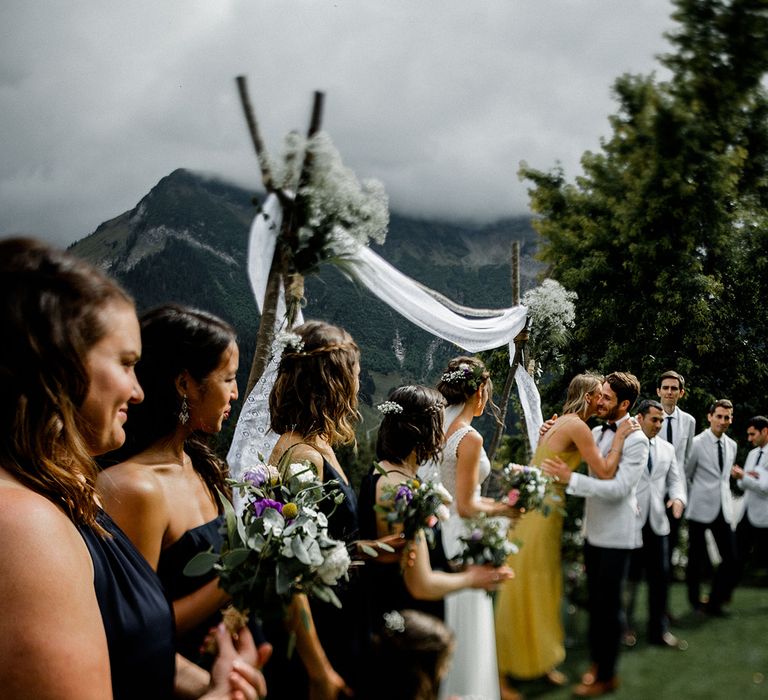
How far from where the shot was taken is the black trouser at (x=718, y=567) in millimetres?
1718

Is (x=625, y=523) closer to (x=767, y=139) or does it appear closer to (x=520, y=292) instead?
(x=520, y=292)

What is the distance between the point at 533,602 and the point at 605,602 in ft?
0.59

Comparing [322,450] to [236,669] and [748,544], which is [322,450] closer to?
[236,669]

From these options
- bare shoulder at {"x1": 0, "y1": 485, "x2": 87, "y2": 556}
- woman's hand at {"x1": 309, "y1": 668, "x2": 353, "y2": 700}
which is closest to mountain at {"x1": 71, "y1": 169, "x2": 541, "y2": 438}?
woman's hand at {"x1": 309, "y1": 668, "x2": 353, "y2": 700}

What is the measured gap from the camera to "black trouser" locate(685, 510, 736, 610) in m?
1.72

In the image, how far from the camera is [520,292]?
6.74ft

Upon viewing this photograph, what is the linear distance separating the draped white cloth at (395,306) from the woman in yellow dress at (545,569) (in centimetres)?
14

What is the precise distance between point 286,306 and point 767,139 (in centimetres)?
136

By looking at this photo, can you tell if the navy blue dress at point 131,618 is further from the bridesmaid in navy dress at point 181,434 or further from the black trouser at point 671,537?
the black trouser at point 671,537

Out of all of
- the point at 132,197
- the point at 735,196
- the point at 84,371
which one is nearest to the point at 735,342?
the point at 735,196

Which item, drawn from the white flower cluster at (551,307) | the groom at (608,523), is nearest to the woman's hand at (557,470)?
the groom at (608,523)

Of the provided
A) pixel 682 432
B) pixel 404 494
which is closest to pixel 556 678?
pixel 404 494

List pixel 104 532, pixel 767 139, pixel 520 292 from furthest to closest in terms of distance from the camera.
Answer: pixel 520 292, pixel 767 139, pixel 104 532

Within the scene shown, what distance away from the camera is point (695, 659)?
161cm
